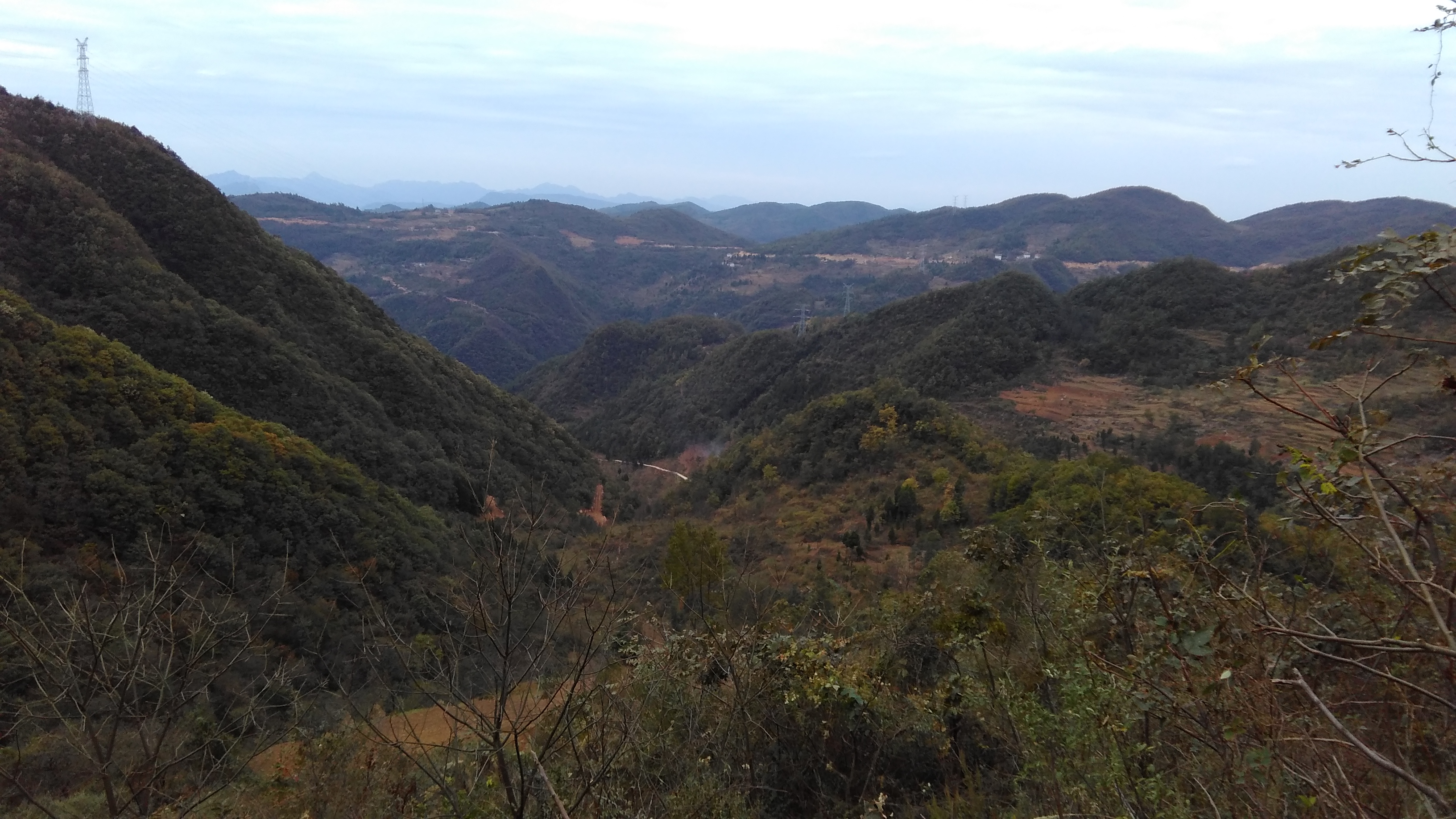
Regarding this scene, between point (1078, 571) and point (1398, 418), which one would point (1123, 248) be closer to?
point (1398, 418)

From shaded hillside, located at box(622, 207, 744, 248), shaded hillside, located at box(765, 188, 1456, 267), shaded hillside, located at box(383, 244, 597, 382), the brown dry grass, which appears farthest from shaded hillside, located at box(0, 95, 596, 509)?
shaded hillside, located at box(622, 207, 744, 248)

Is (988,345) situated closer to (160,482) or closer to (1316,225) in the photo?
(160,482)

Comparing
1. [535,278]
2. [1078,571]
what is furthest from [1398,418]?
[535,278]

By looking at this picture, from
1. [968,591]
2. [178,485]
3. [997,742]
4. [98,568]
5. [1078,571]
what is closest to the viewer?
[997,742]

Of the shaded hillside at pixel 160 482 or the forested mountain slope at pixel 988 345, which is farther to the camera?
the forested mountain slope at pixel 988 345

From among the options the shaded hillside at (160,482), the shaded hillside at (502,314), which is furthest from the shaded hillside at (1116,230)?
the shaded hillside at (160,482)

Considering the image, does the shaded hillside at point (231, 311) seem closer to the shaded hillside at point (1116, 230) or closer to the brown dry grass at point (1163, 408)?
the brown dry grass at point (1163, 408)

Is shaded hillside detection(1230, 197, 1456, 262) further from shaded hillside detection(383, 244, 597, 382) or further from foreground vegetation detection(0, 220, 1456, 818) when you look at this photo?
foreground vegetation detection(0, 220, 1456, 818)
